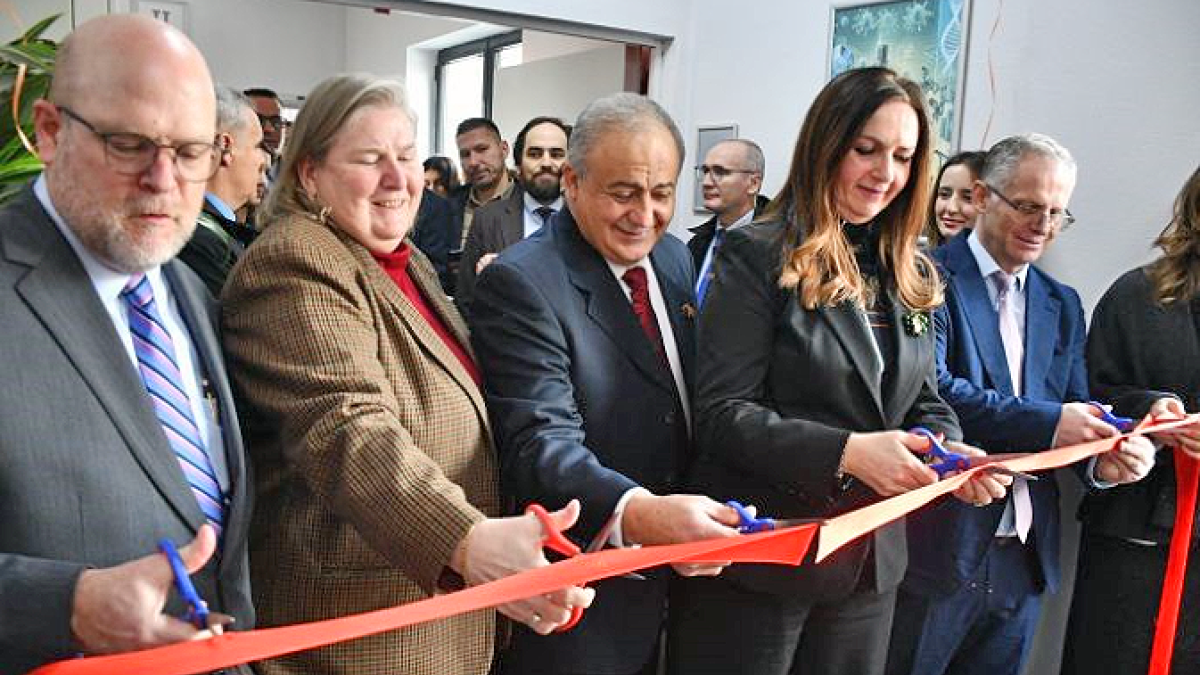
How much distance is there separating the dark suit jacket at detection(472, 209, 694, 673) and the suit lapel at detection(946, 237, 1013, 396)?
0.97 meters

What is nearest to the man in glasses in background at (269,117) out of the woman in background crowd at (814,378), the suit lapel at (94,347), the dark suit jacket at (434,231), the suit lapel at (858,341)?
the dark suit jacket at (434,231)

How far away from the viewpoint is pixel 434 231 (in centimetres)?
579

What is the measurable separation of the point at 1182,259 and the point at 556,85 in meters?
5.64

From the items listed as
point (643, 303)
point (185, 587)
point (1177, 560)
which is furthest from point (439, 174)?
point (185, 587)

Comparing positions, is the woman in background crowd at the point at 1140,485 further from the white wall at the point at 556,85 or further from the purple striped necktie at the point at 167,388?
the white wall at the point at 556,85

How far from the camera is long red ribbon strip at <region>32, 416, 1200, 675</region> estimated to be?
1.05 meters

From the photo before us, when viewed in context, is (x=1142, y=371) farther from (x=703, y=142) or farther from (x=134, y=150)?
(x=703, y=142)

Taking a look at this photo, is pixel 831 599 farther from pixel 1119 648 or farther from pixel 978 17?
pixel 978 17

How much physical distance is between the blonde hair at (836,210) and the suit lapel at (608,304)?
11.3 inches

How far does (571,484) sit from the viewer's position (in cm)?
165

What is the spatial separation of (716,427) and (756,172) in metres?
3.27

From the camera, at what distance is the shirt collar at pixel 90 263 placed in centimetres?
133

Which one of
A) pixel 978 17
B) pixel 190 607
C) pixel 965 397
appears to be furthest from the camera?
pixel 978 17

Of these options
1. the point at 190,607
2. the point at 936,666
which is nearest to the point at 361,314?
the point at 190,607
